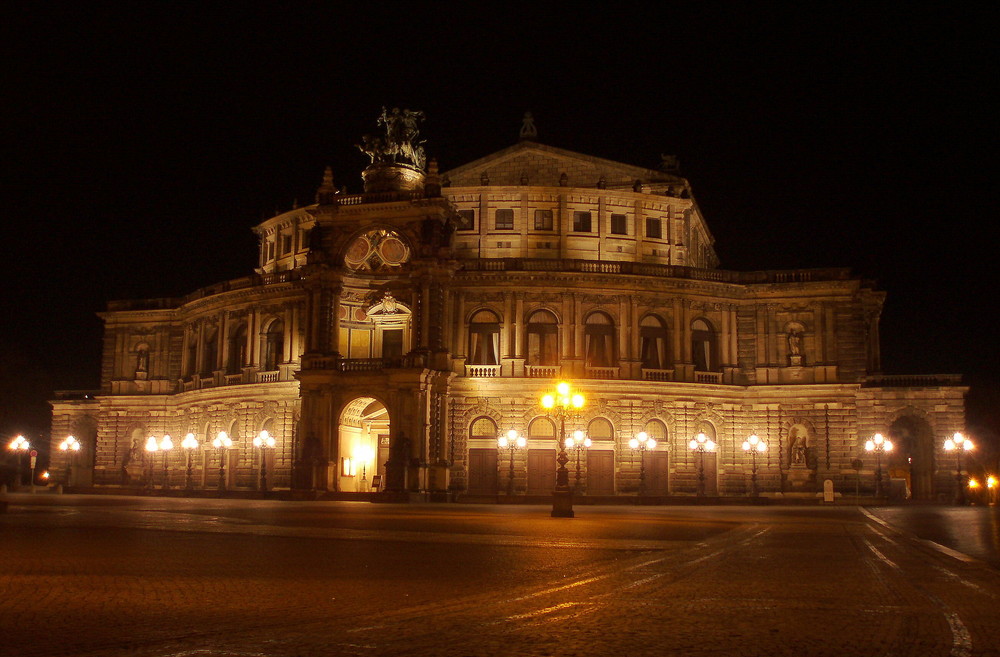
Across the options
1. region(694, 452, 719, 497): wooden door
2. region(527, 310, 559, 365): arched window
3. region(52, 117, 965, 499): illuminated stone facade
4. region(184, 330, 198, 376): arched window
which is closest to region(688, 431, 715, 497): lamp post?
region(694, 452, 719, 497): wooden door

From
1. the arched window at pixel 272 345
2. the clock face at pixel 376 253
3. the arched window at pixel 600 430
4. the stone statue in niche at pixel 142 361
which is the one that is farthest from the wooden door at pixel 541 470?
the stone statue in niche at pixel 142 361

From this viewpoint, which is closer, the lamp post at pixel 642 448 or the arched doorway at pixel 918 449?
the lamp post at pixel 642 448

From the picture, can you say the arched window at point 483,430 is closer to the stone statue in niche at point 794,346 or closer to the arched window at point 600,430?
the arched window at point 600,430

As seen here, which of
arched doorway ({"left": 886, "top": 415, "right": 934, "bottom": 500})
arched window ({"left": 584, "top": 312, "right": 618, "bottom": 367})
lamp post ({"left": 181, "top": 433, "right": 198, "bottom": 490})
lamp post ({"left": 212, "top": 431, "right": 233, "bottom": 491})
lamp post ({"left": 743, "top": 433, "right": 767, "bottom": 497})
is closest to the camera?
lamp post ({"left": 743, "top": 433, "right": 767, "bottom": 497})

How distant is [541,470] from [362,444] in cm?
1098

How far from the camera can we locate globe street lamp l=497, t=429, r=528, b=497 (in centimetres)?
5797

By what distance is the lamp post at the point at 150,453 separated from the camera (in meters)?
68.7

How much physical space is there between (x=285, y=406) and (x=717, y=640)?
182 feet

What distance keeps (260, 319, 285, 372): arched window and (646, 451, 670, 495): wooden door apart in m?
23.3

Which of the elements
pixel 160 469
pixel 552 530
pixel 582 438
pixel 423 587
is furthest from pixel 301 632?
pixel 160 469

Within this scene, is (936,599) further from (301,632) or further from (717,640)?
(301,632)

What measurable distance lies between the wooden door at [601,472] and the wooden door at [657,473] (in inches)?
81.3

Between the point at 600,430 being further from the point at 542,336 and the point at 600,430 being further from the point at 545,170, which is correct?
the point at 545,170

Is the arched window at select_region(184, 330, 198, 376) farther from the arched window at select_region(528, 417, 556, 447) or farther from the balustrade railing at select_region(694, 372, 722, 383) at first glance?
the balustrade railing at select_region(694, 372, 722, 383)
